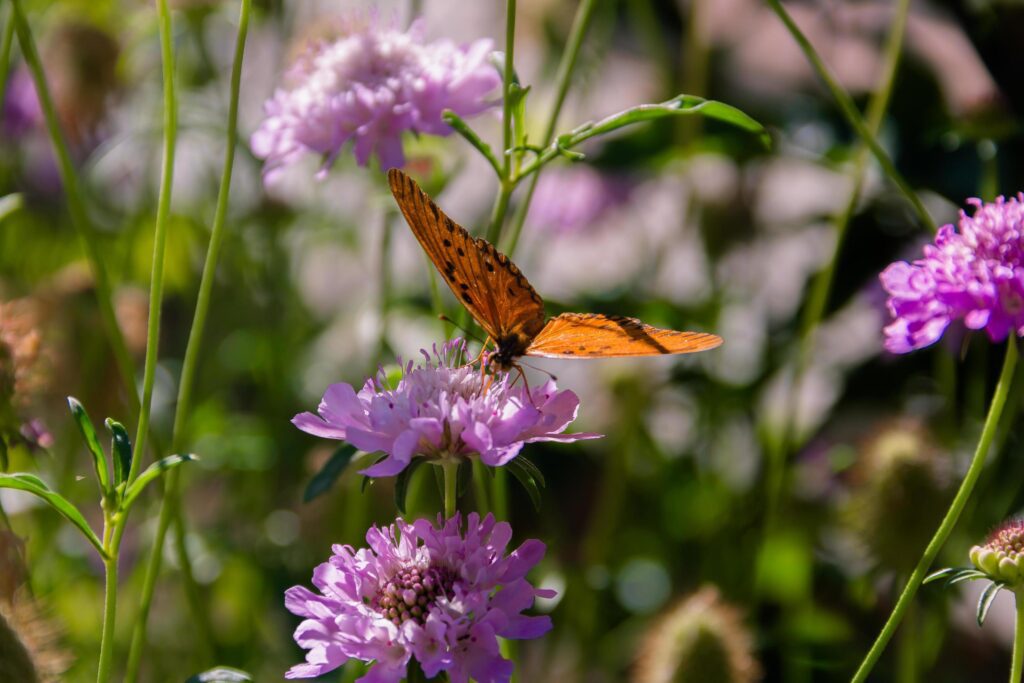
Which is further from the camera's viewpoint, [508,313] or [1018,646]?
[508,313]

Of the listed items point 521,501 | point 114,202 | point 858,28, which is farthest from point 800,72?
point 114,202

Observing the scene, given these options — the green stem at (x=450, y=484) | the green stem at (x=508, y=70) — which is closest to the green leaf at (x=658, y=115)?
the green stem at (x=508, y=70)

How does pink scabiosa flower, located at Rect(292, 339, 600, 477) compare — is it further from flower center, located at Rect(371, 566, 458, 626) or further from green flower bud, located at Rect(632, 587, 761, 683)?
green flower bud, located at Rect(632, 587, 761, 683)

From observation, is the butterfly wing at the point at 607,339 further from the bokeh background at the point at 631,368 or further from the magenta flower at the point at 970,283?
the bokeh background at the point at 631,368

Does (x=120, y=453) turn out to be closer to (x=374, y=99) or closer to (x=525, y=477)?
(x=525, y=477)

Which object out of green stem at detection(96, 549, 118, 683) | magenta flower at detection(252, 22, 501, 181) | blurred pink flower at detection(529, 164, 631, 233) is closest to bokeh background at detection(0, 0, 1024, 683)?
blurred pink flower at detection(529, 164, 631, 233)

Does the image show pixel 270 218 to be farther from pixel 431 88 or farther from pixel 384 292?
pixel 431 88

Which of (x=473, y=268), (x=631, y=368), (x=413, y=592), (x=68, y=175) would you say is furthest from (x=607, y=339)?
(x=631, y=368)
